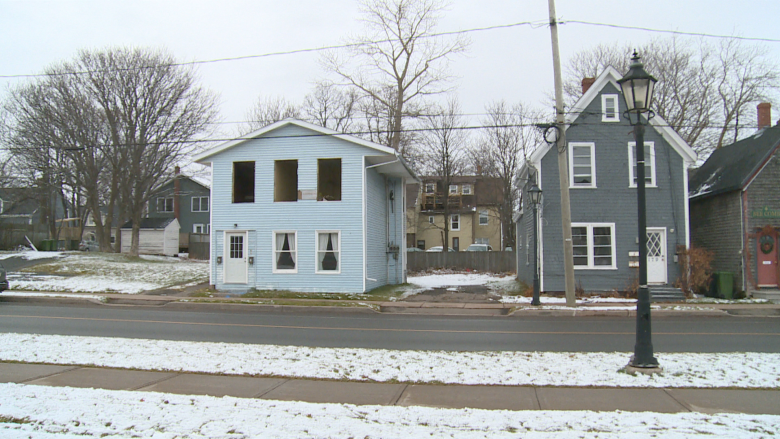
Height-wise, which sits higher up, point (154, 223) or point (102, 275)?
point (154, 223)

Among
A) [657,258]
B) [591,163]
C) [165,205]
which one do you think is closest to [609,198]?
[591,163]

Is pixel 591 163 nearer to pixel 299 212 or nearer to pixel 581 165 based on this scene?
pixel 581 165

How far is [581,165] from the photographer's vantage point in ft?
73.7

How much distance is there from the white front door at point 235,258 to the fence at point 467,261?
1658cm

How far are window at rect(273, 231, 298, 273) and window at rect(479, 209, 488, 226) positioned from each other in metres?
37.0

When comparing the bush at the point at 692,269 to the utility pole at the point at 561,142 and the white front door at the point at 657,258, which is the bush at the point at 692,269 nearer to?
the white front door at the point at 657,258

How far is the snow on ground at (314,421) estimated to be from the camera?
5.56 m

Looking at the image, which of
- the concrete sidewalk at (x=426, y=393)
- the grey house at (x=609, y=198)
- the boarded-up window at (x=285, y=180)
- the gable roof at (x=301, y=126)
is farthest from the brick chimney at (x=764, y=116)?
the concrete sidewalk at (x=426, y=393)

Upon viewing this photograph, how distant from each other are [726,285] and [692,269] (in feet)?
4.18

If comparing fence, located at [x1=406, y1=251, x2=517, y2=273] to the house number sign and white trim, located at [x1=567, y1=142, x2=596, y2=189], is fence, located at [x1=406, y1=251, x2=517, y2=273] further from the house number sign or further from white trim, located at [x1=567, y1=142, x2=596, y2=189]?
the house number sign

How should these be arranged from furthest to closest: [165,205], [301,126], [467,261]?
[165,205], [467,261], [301,126]

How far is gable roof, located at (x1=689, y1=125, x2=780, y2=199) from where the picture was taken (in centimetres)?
2083

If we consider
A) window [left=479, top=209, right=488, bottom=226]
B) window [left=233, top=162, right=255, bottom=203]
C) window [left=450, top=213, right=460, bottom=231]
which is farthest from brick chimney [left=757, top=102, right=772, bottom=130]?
window [left=450, top=213, right=460, bottom=231]

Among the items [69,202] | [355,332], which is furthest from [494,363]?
[69,202]
